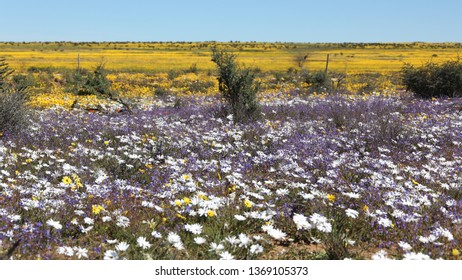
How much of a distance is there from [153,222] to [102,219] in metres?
0.53

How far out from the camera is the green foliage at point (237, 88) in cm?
1106

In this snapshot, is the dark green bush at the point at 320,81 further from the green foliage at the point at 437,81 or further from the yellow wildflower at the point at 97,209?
the yellow wildflower at the point at 97,209

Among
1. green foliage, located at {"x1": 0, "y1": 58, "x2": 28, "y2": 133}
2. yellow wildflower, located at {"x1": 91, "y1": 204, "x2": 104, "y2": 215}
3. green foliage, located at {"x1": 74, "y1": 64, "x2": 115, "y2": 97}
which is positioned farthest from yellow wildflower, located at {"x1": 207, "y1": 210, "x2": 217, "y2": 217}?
green foliage, located at {"x1": 74, "y1": 64, "x2": 115, "y2": 97}

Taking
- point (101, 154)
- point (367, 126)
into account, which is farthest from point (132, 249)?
point (367, 126)

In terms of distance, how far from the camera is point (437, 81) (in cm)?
1642

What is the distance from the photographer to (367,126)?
30.6 ft

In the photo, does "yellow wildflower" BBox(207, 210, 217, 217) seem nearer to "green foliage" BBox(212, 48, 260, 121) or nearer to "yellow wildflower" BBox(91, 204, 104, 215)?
"yellow wildflower" BBox(91, 204, 104, 215)

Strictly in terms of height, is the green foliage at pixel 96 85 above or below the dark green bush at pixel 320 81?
below

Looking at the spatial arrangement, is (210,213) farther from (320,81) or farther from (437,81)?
(320,81)

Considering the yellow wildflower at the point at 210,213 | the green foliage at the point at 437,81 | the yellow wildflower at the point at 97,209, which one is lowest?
the yellow wildflower at the point at 97,209

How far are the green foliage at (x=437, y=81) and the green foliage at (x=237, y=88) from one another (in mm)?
8610

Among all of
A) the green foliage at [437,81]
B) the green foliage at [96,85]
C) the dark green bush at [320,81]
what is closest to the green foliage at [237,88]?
the green foliage at [96,85]

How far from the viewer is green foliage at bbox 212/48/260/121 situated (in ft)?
36.3

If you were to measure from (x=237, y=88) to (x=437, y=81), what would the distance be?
9.42 metres
